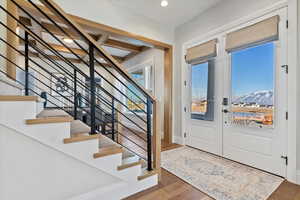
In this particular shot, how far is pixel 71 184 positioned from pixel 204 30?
3350 mm

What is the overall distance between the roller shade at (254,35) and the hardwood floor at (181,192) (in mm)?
1944

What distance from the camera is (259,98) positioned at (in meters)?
2.36

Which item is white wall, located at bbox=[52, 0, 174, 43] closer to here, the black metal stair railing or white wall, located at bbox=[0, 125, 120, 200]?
the black metal stair railing

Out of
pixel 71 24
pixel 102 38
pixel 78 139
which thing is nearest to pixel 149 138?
pixel 78 139

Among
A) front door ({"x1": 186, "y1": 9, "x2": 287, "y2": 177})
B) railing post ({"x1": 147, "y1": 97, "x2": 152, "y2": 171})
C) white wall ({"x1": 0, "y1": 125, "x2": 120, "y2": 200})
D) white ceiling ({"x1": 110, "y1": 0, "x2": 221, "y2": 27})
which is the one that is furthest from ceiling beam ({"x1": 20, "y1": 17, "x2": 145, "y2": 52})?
white wall ({"x1": 0, "y1": 125, "x2": 120, "y2": 200})

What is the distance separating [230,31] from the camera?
8.87 ft

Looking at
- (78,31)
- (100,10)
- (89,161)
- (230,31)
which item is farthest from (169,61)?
(89,161)

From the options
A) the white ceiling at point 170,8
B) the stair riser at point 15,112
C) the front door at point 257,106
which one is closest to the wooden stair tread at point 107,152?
the stair riser at point 15,112

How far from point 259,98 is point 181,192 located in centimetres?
181

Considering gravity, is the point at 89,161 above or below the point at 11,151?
below

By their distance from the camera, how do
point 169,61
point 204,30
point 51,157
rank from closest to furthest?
1. point 51,157
2. point 204,30
3. point 169,61

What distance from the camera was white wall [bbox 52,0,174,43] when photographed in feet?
8.28

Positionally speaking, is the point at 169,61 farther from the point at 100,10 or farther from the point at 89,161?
the point at 89,161

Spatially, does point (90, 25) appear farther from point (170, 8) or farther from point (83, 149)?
point (83, 149)
